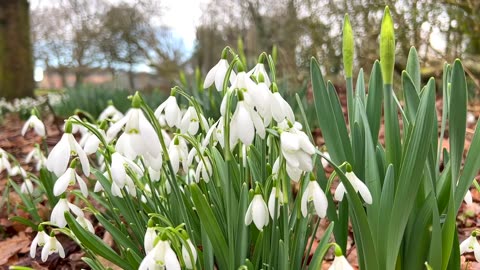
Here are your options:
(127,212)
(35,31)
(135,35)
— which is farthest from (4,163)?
(35,31)

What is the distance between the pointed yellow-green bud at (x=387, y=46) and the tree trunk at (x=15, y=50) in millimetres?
7401

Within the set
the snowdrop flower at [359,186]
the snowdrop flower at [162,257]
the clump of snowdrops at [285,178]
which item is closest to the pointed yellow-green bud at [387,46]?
the clump of snowdrops at [285,178]

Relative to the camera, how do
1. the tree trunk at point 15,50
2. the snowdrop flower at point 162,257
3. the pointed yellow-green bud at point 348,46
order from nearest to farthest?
the snowdrop flower at point 162,257
the pointed yellow-green bud at point 348,46
the tree trunk at point 15,50

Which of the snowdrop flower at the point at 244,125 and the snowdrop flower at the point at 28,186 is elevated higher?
the snowdrop flower at the point at 244,125

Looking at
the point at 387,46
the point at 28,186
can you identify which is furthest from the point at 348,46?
the point at 28,186

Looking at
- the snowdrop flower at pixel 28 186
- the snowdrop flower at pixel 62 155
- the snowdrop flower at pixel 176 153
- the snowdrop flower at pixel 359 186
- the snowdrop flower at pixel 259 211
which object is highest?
the snowdrop flower at pixel 62 155

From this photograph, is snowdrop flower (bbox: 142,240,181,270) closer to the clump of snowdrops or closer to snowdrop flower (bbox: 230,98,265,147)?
the clump of snowdrops

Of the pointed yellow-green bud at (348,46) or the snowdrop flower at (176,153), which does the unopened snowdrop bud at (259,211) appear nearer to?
the snowdrop flower at (176,153)

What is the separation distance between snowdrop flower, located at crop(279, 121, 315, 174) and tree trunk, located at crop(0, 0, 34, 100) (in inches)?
297

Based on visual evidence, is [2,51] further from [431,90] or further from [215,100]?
[431,90]

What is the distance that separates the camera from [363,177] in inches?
50.0

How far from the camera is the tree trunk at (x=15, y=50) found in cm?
739

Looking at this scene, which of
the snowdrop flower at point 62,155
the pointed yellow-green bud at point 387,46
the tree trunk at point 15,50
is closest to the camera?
the snowdrop flower at point 62,155

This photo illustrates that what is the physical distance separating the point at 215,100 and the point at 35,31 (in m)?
17.9
